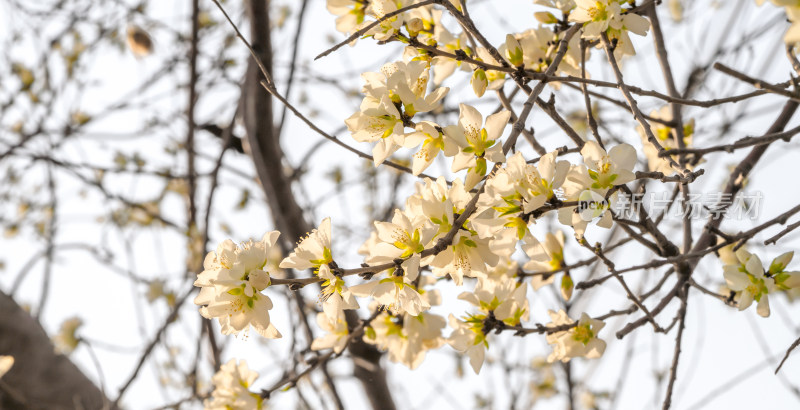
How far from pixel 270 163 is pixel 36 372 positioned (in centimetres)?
102

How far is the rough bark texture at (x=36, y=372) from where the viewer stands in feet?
6.18

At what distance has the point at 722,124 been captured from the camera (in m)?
2.28

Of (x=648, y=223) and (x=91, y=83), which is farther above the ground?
(x=91, y=83)

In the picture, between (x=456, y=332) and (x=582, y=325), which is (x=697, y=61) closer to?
(x=582, y=325)

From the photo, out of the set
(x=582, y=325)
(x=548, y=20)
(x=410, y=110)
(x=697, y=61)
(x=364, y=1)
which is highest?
(x=697, y=61)

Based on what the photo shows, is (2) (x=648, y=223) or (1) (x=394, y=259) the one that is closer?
(1) (x=394, y=259)

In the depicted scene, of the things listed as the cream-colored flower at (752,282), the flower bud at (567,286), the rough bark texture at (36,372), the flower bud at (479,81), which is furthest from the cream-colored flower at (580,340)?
the rough bark texture at (36,372)

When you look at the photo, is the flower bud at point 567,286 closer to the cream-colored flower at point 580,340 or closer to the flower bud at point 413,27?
the cream-colored flower at point 580,340

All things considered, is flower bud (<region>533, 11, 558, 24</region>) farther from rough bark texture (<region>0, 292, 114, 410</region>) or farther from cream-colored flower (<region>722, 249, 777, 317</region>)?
rough bark texture (<region>0, 292, 114, 410</region>)

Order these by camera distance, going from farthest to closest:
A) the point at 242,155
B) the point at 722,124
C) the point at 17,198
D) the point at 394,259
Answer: the point at 17,198, the point at 722,124, the point at 242,155, the point at 394,259

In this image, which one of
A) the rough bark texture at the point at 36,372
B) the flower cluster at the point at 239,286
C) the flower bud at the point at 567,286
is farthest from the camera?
the rough bark texture at the point at 36,372

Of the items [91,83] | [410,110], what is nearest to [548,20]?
[410,110]

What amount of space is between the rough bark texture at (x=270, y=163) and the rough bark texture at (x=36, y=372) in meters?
0.83

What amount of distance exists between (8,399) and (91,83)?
6.56 feet
